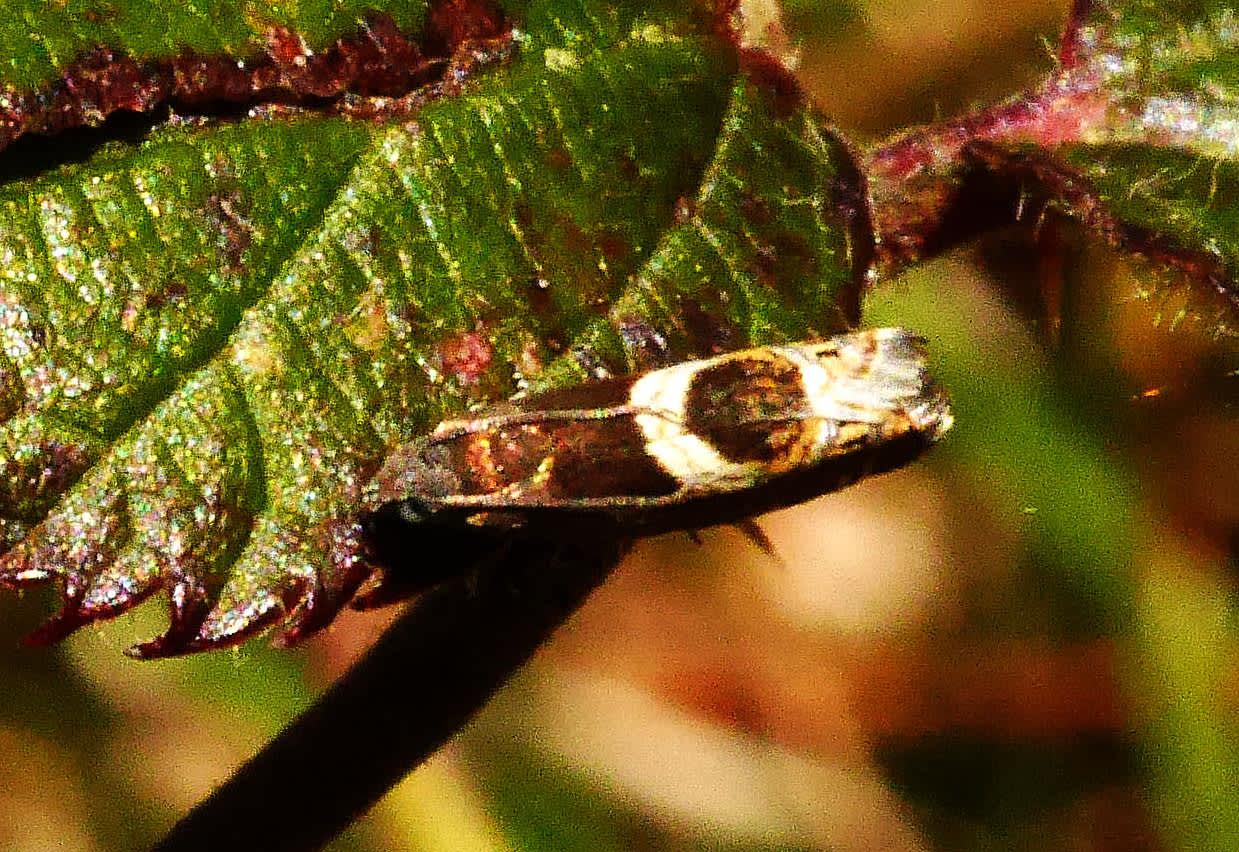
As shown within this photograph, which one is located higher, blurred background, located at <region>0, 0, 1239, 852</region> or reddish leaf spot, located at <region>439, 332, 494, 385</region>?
reddish leaf spot, located at <region>439, 332, 494, 385</region>

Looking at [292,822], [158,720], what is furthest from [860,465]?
[158,720]

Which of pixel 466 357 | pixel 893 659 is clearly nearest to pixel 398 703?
pixel 466 357

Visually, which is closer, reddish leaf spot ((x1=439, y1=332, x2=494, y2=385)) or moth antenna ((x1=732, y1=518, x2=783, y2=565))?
reddish leaf spot ((x1=439, y1=332, x2=494, y2=385))

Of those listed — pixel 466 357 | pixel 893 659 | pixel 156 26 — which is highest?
pixel 156 26

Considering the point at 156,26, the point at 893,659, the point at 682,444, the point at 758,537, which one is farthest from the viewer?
the point at 893,659

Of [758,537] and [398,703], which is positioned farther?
[758,537]

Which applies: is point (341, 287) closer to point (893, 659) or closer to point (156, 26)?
point (156, 26)

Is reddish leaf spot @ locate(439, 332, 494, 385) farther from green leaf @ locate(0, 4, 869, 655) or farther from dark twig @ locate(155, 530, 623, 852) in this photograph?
dark twig @ locate(155, 530, 623, 852)

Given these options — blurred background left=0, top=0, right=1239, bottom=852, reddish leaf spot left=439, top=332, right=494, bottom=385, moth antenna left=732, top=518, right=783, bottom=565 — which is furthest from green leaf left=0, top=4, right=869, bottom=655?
blurred background left=0, top=0, right=1239, bottom=852

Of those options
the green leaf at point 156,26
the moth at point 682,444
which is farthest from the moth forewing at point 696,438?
the green leaf at point 156,26
